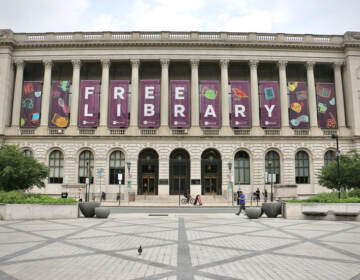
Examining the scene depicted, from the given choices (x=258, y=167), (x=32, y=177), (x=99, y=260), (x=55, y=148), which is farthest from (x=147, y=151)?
Result: (x=99, y=260)

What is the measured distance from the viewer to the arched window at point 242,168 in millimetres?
42031

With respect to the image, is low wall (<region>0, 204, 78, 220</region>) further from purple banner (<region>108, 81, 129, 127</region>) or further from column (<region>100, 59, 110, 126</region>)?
column (<region>100, 59, 110, 126</region>)

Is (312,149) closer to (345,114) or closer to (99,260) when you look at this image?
(345,114)

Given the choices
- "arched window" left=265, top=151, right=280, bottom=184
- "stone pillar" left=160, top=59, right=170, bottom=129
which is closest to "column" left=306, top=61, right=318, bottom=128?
"arched window" left=265, top=151, right=280, bottom=184

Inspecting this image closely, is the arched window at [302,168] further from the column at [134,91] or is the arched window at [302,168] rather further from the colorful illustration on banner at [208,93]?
the column at [134,91]

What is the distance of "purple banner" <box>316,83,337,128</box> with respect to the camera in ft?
141

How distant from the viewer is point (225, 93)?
43375 mm

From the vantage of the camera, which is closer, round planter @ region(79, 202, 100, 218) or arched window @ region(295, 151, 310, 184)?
round planter @ region(79, 202, 100, 218)

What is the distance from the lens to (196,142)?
136 ft

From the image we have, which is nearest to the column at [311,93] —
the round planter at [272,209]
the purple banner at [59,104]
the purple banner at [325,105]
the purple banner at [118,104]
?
the purple banner at [325,105]

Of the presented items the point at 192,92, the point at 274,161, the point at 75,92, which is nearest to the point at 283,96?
the point at 274,161

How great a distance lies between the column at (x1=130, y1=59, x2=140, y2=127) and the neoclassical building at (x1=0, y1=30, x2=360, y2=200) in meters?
0.16

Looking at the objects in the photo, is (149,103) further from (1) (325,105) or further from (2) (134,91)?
(1) (325,105)

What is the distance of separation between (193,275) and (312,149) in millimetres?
39622
